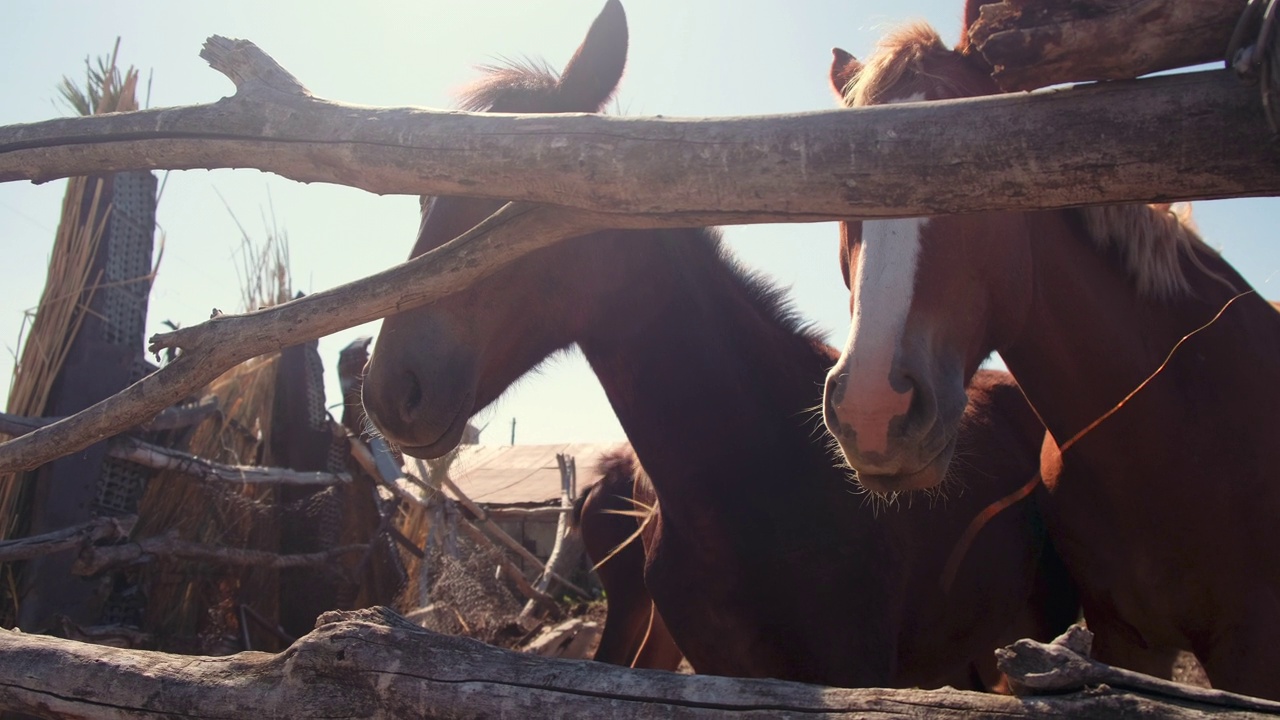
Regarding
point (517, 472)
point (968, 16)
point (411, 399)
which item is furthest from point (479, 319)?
point (517, 472)

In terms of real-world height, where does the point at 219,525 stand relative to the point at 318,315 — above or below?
below

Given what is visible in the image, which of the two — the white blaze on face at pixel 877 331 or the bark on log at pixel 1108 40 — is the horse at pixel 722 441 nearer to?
the white blaze on face at pixel 877 331

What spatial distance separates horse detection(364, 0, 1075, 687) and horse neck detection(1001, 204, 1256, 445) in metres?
0.52

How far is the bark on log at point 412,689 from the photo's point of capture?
45.0 inches

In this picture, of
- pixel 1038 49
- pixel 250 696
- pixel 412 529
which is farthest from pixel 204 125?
pixel 412 529

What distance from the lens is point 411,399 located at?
2.54m

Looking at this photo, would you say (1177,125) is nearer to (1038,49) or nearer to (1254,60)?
(1254,60)

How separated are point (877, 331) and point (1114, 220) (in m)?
1.04

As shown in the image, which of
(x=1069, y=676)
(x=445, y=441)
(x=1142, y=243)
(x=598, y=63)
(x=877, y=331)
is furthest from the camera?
(x=598, y=63)

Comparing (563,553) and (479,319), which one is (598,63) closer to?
(479,319)

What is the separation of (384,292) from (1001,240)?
1582 mm

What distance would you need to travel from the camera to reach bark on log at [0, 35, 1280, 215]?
114 cm

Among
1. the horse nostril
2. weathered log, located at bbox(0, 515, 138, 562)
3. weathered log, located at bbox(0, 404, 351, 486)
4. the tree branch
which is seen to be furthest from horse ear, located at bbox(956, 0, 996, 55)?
weathered log, located at bbox(0, 515, 138, 562)

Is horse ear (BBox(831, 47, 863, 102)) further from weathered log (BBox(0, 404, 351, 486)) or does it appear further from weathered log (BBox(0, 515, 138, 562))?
weathered log (BBox(0, 515, 138, 562))
